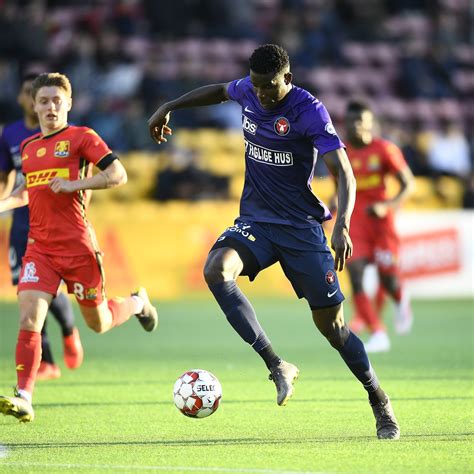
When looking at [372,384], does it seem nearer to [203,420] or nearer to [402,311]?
[203,420]

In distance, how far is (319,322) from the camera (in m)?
6.96

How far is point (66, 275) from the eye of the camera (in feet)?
26.0

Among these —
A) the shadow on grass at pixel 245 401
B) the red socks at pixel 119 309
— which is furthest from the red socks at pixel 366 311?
the red socks at pixel 119 309

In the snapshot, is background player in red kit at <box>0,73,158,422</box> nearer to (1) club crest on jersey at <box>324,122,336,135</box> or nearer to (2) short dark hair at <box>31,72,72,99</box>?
(2) short dark hair at <box>31,72,72,99</box>

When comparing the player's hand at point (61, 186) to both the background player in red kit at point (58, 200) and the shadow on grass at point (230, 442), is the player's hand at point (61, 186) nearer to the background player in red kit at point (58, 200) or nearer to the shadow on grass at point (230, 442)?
the background player in red kit at point (58, 200)

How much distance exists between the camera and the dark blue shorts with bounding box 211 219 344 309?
274 inches

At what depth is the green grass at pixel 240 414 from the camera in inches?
244

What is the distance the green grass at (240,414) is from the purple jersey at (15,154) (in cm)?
131

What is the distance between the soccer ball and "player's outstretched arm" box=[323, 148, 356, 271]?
3.92 feet

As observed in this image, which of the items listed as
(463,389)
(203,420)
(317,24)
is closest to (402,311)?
(463,389)

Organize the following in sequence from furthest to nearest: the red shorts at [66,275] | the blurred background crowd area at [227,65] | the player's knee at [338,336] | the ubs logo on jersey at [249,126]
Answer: the blurred background crowd area at [227,65], the red shorts at [66,275], the ubs logo on jersey at [249,126], the player's knee at [338,336]

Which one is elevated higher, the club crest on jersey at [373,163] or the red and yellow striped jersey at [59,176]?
the club crest on jersey at [373,163]

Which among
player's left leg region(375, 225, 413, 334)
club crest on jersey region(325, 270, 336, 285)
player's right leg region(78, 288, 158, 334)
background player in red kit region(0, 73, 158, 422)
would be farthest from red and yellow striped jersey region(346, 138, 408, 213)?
club crest on jersey region(325, 270, 336, 285)

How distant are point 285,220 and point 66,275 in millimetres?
1658
